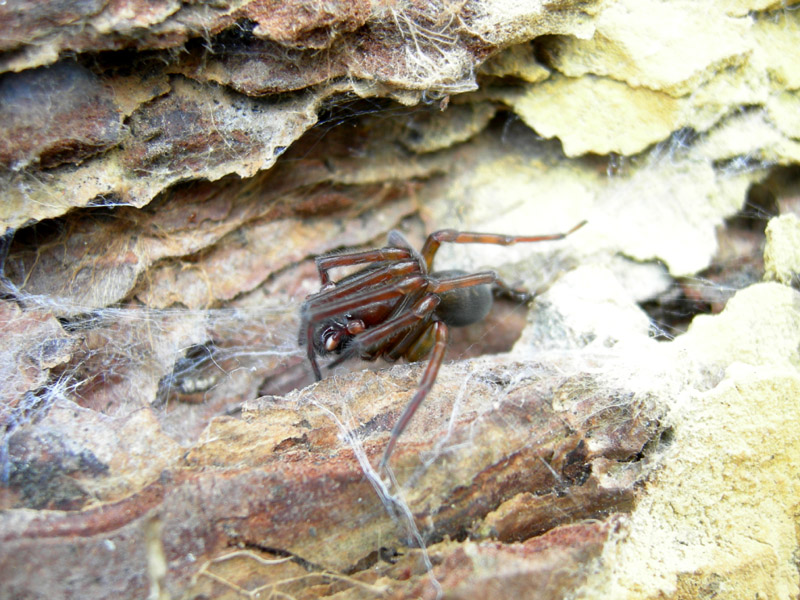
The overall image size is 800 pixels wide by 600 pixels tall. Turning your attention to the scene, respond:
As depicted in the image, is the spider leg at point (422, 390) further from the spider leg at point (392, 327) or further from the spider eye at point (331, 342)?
the spider eye at point (331, 342)

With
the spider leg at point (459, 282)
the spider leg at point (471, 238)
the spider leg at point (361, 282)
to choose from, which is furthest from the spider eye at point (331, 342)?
the spider leg at point (471, 238)

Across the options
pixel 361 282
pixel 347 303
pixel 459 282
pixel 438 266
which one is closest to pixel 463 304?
pixel 459 282

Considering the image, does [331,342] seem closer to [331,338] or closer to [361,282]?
[331,338]

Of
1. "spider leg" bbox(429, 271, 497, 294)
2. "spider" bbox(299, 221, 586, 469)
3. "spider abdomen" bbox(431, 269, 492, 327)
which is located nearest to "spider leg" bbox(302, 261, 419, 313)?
"spider" bbox(299, 221, 586, 469)

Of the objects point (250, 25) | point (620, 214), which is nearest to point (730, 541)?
point (620, 214)

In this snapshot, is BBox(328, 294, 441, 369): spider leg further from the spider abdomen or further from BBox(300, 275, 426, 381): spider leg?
the spider abdomen

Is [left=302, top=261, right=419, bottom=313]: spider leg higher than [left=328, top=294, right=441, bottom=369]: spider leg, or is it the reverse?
[left=302, top=261, right=419, bottom=313]: spider leg

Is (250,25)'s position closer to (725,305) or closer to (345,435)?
(345,435)
